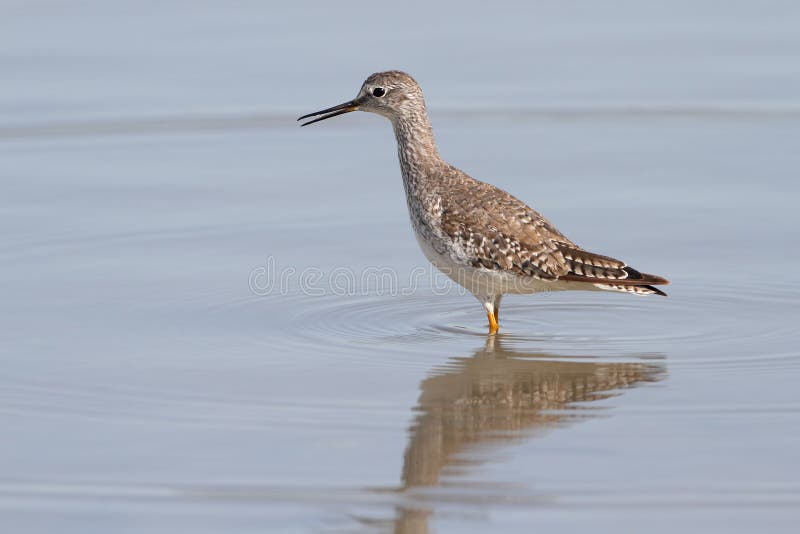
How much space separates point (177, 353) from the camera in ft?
32.0

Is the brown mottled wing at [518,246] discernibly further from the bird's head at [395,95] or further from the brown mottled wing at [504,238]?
the bird's head at [395,95]

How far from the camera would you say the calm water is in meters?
7.45

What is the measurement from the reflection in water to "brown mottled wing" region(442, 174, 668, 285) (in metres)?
0.62

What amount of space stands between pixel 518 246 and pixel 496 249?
0.55 feet

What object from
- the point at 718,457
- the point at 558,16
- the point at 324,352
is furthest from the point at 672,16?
the point at 718,457

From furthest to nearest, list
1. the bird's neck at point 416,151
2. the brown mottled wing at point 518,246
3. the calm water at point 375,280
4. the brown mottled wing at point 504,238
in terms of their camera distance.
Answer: the bird's neck at point 416,151
the brown mottled wing at point 504,238
the brown mottled wing at point 518,246
the calm water at point 375,280

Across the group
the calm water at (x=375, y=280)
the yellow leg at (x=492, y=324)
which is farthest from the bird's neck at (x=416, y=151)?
the yellow leg at (x=492, y=324)

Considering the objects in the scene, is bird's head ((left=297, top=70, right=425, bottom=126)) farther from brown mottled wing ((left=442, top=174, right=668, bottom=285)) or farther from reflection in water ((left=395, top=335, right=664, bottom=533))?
reflection in water ((left=395, top=335, right=664, bottom=533))

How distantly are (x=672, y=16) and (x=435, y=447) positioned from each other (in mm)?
11624

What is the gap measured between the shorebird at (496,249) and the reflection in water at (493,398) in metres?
0.53

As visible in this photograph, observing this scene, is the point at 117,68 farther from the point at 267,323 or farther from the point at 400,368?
the point at 400,368

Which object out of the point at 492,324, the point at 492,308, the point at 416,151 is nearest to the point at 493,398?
the point at 492,324

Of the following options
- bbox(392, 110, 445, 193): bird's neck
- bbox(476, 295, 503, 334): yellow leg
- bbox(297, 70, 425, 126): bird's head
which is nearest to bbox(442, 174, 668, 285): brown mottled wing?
bbox(476, 295, 503, 334): yellow leg

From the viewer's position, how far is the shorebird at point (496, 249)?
1039 centimetres
